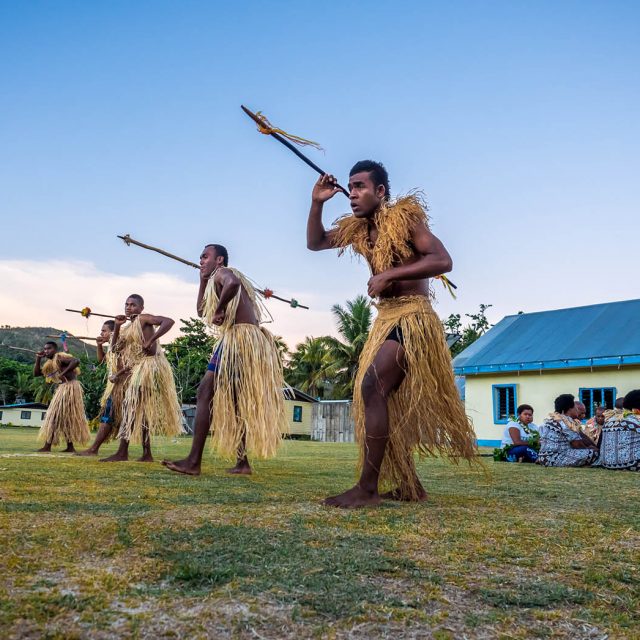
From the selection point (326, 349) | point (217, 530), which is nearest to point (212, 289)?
point (217, 530)

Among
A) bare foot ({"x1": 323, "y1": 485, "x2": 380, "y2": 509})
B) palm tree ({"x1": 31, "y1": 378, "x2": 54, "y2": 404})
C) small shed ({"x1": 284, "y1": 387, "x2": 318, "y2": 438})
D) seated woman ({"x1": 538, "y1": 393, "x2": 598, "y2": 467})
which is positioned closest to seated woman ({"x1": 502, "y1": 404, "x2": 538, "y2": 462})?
seated woman ({"x1": 538, "y1": 393, "x2": 598, "y2": 467})

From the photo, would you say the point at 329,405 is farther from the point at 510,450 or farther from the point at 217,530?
the point at 217,530

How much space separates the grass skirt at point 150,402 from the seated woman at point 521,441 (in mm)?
4455

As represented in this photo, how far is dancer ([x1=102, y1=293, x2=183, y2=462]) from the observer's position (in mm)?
6246

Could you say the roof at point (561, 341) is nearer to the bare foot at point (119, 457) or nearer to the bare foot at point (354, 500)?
the bare foot at point (119, 457)

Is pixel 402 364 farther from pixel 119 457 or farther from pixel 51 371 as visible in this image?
pixel 51 371

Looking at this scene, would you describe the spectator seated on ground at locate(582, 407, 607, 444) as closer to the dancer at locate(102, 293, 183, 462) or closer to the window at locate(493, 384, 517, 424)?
the dancer at locate(102, 293, 183, 462)

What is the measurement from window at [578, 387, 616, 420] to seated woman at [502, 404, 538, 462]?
6.03 meters

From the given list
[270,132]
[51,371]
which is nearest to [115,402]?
[51,371]

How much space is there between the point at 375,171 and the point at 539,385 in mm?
13576

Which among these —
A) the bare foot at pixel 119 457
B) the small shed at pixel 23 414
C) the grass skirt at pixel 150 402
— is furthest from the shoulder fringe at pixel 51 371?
the small shed at pixel 23 414

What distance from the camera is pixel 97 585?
1.43 m

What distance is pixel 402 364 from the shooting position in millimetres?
3170

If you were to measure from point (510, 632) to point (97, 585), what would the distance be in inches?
33.8
